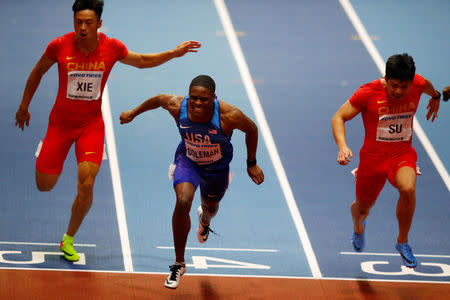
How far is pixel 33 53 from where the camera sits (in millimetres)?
12883

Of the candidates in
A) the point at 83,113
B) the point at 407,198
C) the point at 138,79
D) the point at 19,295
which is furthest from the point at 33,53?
the point at 407,198

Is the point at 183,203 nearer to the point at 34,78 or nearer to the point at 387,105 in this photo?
the point at 34,78

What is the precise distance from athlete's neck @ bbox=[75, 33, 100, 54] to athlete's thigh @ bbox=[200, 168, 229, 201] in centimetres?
167

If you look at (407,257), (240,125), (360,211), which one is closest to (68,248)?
(240,125)

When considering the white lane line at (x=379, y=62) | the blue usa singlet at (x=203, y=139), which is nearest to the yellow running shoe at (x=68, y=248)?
the blue usa singlet at (x=203, y=139)

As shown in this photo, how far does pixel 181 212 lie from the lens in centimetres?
737

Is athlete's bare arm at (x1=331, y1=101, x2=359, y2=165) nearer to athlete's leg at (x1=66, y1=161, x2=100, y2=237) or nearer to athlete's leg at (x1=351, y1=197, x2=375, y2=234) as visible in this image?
athlete's leg at (x1=351, y1=197, x2=375, y2=234)

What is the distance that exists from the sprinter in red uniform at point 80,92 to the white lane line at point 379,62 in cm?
439

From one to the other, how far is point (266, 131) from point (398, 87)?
4176 millimetres

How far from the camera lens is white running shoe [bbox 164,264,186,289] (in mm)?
7477

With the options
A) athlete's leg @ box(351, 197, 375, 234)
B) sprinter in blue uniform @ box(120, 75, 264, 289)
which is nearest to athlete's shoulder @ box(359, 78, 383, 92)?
sprinter in blue uniform @ box(120, 75, 264, 289)

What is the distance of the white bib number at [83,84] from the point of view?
7.93m

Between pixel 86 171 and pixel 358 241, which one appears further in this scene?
pixel 358 241

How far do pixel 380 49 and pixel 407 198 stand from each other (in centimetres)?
663
